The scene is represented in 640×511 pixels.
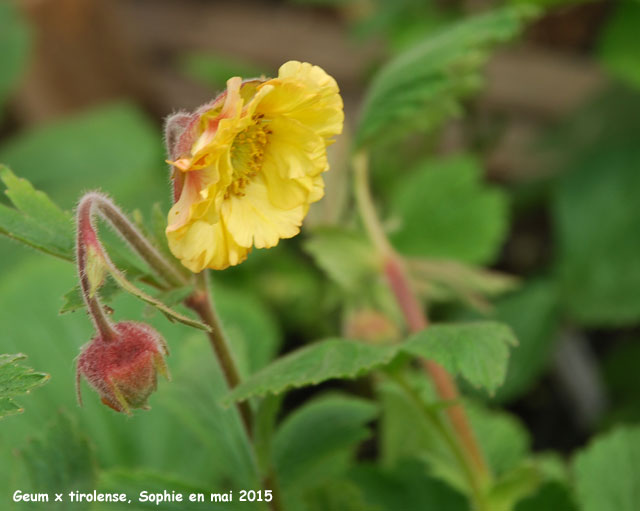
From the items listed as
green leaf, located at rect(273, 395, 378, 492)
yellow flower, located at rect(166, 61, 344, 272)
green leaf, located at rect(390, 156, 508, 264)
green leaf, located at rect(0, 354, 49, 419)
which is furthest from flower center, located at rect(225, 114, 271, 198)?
green leaf, located at rect(390, 156, 508, 264)

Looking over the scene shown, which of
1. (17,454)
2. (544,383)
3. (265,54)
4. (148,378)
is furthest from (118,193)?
(148,378)

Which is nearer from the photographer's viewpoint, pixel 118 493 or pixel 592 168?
pixel 118 493

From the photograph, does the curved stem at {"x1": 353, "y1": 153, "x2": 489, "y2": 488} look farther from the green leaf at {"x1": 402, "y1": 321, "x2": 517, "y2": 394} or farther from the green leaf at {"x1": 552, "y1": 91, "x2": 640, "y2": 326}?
the green leaf at {"x1": 552, "y1": 91, "x2": 640, "y2": 326}

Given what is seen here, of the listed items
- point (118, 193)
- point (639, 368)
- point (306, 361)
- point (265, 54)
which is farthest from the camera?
point (265, 54)

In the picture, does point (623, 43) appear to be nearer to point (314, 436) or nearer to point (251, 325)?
point (251, 325)

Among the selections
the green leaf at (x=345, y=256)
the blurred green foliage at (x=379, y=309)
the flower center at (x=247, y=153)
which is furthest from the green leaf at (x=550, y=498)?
the flower center at (x=247, y=153)

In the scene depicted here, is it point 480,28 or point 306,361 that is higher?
point 480,28

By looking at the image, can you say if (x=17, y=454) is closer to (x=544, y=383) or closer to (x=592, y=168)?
(x=544, y=383)
